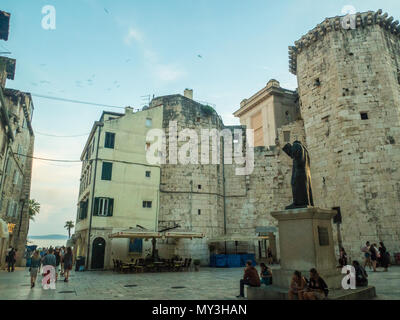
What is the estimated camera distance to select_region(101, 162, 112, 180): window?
21.1 m

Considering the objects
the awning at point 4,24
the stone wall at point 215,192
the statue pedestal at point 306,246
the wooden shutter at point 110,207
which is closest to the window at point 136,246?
the stone wall at point 215,192

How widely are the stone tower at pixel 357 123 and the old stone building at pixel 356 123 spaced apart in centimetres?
5

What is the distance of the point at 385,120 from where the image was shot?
1816cm

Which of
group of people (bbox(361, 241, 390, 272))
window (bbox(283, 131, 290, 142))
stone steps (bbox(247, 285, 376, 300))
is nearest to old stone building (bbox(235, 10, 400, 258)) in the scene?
group of people (bbox(361, 241, 390, 272))

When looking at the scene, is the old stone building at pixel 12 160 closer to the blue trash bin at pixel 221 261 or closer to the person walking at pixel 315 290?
the blue trash bin at pixel 221 261

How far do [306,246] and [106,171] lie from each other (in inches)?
697

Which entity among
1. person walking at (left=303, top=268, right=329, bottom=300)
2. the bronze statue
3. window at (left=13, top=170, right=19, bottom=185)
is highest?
window at (left=13, top=170, right=19, bottom=185)

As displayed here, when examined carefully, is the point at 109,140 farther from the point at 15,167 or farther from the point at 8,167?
the point at 15,167

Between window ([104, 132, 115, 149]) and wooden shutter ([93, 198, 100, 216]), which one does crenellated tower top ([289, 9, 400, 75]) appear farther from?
wooden shutter ([93, 198, 100, 216])

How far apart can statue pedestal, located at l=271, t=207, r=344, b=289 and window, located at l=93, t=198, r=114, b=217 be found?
16.0 metres

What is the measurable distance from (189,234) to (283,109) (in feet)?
62.1

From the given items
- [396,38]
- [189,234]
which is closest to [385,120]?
[396,38]

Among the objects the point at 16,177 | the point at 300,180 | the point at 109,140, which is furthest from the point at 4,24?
the point at 300,180
